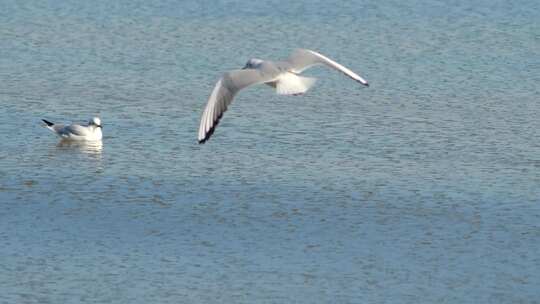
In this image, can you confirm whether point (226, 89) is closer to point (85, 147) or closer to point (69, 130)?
point (85, 147)

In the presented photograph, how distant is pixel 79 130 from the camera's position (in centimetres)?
1608

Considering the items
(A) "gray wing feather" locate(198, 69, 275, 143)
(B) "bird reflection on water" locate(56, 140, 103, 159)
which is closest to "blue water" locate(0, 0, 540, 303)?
(B) "bird reflection on water" locate(56, 140, 103, 159)

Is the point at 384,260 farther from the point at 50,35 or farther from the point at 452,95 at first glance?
the point at 50,35

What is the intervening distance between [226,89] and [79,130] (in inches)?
166

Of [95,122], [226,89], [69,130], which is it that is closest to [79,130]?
[95,122]

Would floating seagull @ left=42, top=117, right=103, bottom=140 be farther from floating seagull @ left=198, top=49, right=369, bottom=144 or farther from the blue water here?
floating seagull @ left=198, top=49, right=369, bottom=144

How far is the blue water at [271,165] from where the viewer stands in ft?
37.6

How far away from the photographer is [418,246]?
40.3 feet

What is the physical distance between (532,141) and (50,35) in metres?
8.44

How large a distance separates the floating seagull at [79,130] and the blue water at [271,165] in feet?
0.61

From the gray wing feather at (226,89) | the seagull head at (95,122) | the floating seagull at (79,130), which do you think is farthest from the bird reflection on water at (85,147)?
the gray wing feather at (226,89)

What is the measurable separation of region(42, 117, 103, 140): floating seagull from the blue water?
7.4 inches

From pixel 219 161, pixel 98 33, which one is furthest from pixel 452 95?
pixel 98 33

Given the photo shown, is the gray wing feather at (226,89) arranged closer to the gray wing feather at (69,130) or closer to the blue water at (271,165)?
the blue water at (271,165)
